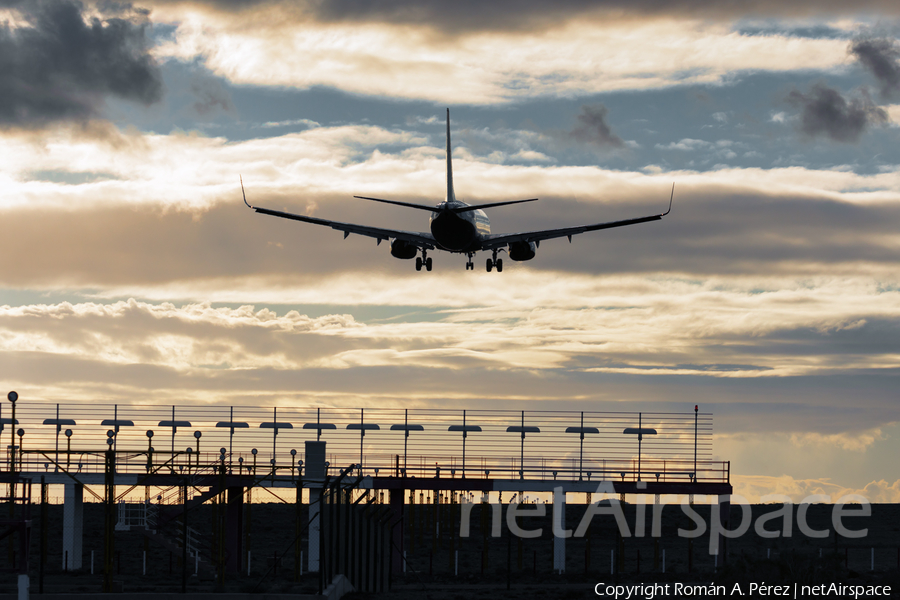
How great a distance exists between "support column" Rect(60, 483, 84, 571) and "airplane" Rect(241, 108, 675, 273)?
18330mm

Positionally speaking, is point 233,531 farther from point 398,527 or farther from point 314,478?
point 398,527

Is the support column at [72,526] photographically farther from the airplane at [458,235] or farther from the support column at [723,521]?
the support column at [723,521]

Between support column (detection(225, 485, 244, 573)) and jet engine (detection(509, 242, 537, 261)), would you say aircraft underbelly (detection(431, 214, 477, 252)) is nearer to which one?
jet engine (detection(509, 242, 537, 261))

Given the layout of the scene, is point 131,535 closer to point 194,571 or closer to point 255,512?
point 255,512

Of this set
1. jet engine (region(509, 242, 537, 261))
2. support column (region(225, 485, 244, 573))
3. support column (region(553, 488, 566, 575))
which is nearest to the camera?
support column (region(553, 488, 566, 575))

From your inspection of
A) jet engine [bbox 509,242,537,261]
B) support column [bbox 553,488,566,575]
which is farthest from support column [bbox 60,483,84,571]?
jet engine [bbox 509,242,537,261]

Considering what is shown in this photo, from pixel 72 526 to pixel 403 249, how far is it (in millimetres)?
22766

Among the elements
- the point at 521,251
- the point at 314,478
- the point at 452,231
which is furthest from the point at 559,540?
the point at 452,231

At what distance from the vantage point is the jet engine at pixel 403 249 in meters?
55.7

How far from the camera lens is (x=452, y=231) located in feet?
173

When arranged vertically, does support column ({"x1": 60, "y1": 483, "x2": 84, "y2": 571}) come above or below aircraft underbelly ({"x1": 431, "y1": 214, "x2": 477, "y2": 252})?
below

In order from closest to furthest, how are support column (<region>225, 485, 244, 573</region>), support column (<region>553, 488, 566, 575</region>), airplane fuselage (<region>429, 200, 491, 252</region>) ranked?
support column (<region>553, 488, 566, 575</region>) → support column (<region>225, 485, 244, 573</region>) → airplane fuselage (<region>429, 200, 491, 252</region>)

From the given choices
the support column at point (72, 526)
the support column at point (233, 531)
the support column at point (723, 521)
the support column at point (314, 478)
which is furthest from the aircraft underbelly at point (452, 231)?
the support column at point (72, 526)

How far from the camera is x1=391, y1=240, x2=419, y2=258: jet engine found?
55688 millimetres
